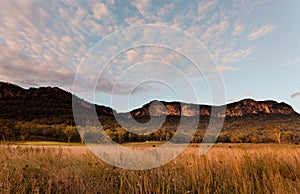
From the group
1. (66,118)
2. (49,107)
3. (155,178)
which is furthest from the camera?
(49,107)

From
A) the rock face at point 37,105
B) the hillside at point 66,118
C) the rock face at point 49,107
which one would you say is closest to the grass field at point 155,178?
the hillside at point 66,118

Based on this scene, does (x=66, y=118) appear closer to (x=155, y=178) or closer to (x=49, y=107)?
(x=49, y=107)

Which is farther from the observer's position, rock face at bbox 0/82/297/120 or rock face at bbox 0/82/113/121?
rock face at bbox 0/82/297/120

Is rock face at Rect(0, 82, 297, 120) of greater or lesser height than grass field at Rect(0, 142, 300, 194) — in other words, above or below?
above

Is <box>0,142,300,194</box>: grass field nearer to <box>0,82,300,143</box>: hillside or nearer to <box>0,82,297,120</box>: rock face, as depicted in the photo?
<box>0,82,300,143</box>: hillside

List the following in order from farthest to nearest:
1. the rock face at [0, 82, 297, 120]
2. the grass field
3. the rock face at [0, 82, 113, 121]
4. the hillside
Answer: the rock face at [0, 82, 297, 120] < the rock face at [0, 82, 113, 121] < the hillside < the grass field

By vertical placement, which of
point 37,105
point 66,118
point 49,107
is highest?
point 37,105

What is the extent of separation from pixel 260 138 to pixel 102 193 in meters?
42.4

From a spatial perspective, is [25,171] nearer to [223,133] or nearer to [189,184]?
[189,184]

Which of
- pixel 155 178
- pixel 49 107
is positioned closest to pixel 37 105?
pixel 49 107

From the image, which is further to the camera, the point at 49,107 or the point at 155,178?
the point at 49,107

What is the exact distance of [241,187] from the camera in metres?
3.69

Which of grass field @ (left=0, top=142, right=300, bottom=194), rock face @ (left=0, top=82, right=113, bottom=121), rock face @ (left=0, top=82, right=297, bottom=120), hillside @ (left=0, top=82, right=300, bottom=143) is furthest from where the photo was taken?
rock face @ (left=0, top=82, right=297, bottom=120)

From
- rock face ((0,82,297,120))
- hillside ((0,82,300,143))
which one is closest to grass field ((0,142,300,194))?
hillside ((0,82,300,143))
